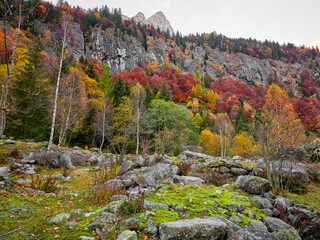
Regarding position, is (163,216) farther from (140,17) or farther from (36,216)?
(140,17)

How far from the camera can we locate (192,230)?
205cm

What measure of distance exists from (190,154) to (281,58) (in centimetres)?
16138

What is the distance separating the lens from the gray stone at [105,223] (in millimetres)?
2203

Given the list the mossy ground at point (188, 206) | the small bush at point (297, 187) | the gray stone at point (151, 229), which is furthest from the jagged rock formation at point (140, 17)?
the gray stone at point (151, 229)

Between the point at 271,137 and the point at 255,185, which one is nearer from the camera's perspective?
the point at 255,185

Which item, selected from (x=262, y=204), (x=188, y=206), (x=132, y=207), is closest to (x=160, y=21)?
(x=262, y=204)

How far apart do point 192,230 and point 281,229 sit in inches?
80.8

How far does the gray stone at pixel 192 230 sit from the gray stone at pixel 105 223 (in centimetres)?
73

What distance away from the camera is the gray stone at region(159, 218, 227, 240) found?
2012 millimetres

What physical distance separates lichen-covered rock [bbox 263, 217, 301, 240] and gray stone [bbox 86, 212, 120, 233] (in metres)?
2.62

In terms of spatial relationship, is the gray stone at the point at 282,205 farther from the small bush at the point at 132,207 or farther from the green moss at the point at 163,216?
the small bush at the point at 132,207

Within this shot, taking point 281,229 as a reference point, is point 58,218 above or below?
above

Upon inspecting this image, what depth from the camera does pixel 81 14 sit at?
251ft

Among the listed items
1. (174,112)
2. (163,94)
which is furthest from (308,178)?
(163,94)
